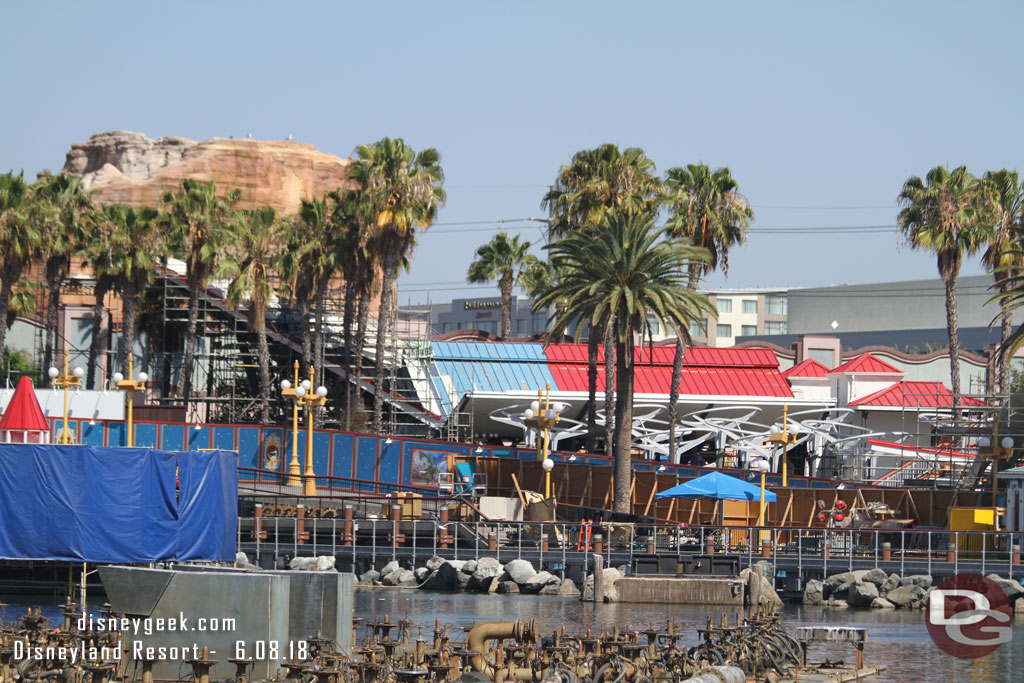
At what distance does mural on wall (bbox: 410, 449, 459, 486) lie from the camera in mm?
56312

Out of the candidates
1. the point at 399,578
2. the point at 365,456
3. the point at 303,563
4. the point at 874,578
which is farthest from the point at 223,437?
the point at 874,578

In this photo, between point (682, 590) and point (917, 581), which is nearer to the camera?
point (682, 590)

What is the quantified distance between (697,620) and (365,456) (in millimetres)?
24018

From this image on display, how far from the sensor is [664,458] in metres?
63.4

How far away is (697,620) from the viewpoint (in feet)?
114

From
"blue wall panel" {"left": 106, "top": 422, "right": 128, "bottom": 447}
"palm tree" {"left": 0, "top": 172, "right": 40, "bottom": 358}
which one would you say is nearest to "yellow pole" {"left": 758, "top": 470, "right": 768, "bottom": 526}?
"blue wall panel" {"left": 106, "top": 422, "right": 128, "bottom": 447}

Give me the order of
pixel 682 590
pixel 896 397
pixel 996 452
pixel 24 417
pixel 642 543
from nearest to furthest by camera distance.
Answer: pixel 24 417 < pixel 682 590 < pixel 642 543 < pixel 996 452 < pixel 896 397

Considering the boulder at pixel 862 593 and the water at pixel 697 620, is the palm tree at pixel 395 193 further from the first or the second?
the boulder at pixel 862 593

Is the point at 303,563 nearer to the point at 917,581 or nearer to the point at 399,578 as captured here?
the point at 399,578

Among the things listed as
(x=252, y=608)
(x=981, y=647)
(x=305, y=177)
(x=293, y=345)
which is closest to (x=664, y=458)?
(x=293, y=345)

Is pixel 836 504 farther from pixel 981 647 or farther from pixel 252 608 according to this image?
pixel 252 608

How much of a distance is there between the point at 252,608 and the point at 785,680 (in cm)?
946

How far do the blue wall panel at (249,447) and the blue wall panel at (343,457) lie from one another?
9.69 feet

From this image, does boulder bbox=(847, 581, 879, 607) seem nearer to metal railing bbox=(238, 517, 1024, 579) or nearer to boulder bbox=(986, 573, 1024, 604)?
metal railing bbox=(238, 517, 1024, 579)
